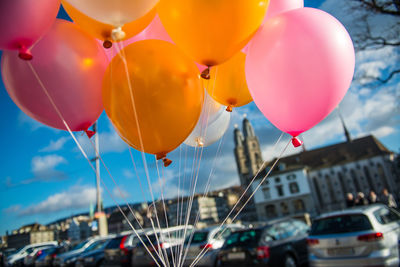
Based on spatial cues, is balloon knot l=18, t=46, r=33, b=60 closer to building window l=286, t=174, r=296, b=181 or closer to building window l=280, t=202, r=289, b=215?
building window l=280, t=202, r=289, b=215

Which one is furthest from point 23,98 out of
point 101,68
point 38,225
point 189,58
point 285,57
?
point 38,225

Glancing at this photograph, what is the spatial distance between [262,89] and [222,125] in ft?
4.47

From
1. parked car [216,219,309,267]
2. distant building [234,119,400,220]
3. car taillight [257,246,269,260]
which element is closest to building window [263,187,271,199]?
distant building [234,119,400,220]

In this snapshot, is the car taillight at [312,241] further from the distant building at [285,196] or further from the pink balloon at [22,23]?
the distant building at [285,196]

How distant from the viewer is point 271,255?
529 centimetres

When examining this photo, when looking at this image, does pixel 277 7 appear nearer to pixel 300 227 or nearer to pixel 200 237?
pixel 300 227

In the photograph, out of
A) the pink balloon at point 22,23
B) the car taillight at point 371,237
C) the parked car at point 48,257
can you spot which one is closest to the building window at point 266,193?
the parked car at point 48,257

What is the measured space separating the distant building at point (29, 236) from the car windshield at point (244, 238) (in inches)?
2324

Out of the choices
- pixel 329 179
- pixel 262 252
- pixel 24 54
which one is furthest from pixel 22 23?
pixel 329 179

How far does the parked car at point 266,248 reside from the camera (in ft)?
17.3

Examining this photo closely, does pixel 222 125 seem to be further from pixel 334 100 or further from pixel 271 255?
pixel 271 255

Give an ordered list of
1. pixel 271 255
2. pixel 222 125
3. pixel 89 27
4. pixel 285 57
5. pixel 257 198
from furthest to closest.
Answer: pixel 257 198
pixel 271 255
pixel 222 125
pixel 285 57
pixel 89 27

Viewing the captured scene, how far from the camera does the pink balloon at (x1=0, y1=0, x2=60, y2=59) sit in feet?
5.09

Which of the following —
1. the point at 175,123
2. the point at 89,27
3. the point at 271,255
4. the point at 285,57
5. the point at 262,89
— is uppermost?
the point at 89,27
